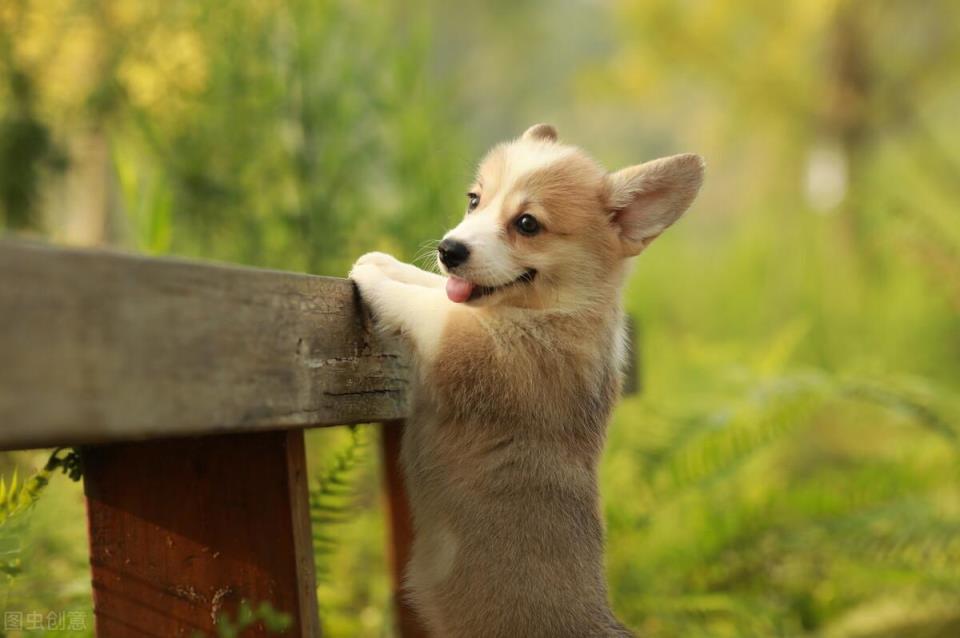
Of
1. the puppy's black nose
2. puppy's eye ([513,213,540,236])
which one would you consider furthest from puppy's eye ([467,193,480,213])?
the puppy's black nose

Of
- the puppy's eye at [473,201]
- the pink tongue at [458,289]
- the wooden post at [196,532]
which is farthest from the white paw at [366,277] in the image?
the puppy's eye at [473,201]

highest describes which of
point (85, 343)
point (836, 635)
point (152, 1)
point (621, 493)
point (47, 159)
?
point (152, 1)

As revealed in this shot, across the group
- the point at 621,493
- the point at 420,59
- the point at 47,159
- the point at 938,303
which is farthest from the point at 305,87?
the point at 938,303

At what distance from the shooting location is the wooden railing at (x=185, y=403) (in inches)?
49.5

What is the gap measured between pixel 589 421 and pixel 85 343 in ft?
4.99

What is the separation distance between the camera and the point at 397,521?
3287 millimetres

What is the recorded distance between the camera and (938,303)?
26.4 ft

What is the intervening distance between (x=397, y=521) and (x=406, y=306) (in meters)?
1.13

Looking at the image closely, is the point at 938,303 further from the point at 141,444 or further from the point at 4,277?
the point at 4,277

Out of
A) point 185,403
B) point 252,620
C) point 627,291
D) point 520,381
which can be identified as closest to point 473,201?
point 520,381

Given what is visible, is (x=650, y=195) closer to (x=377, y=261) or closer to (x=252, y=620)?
(x=377, y=261)

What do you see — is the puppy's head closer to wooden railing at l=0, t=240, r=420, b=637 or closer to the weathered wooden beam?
Result: wooden railing at l=0, t=240, r=420, b=637

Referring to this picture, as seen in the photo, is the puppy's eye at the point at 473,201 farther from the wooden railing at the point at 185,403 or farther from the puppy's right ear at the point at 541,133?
the wooden railing at the point at 185,403

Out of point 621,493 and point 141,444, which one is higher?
point 621,493
